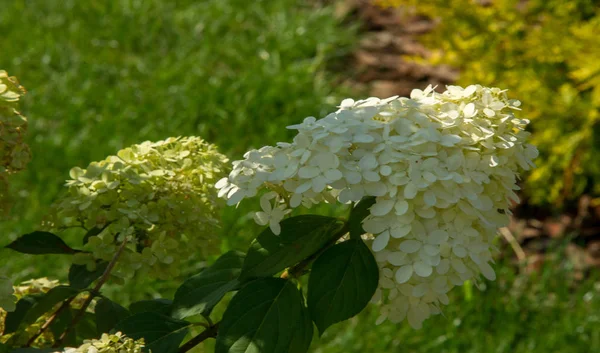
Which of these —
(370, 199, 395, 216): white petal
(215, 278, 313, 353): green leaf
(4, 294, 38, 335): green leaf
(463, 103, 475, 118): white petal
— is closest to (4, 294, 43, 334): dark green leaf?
(4, 294, 38, 335): green leaf

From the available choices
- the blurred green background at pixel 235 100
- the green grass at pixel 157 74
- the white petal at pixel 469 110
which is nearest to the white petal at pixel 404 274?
the white petal at pixel 469 110

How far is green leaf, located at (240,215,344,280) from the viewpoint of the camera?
107 centimetres

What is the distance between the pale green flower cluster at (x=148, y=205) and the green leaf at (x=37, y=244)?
0.04m

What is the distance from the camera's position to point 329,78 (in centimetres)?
385

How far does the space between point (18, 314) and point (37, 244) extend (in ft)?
0.46

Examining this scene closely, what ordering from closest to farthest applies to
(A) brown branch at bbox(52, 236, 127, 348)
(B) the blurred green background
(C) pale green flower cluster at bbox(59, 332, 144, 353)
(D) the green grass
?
(C) pale green flower cluster at bbox(59, 332, 144, 353) → (A) brown branch at bbox(52, 236, 127, 348) → (B) the blurred green background → (D) the green grass

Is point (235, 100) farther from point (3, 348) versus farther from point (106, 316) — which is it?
point (3, 348)

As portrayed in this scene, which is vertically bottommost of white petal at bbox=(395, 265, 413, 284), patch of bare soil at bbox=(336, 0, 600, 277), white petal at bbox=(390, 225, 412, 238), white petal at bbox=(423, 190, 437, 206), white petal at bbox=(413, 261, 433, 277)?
patch of bare soil at bbox=(336, 0, 600, 277)

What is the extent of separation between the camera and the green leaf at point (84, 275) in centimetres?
131

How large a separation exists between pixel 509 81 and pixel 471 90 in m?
2.27

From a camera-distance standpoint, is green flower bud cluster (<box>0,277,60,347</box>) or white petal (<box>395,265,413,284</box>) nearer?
white petal (<box>395,265,413,284</box>)

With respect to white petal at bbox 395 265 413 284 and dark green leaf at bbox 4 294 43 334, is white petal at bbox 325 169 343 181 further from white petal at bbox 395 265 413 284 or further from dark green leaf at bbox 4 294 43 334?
dark green leaf at bbox 4 294 43 334

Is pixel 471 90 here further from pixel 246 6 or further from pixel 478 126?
pixel 246 6

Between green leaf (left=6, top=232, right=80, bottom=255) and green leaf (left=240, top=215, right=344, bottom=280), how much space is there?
0.40 meters
